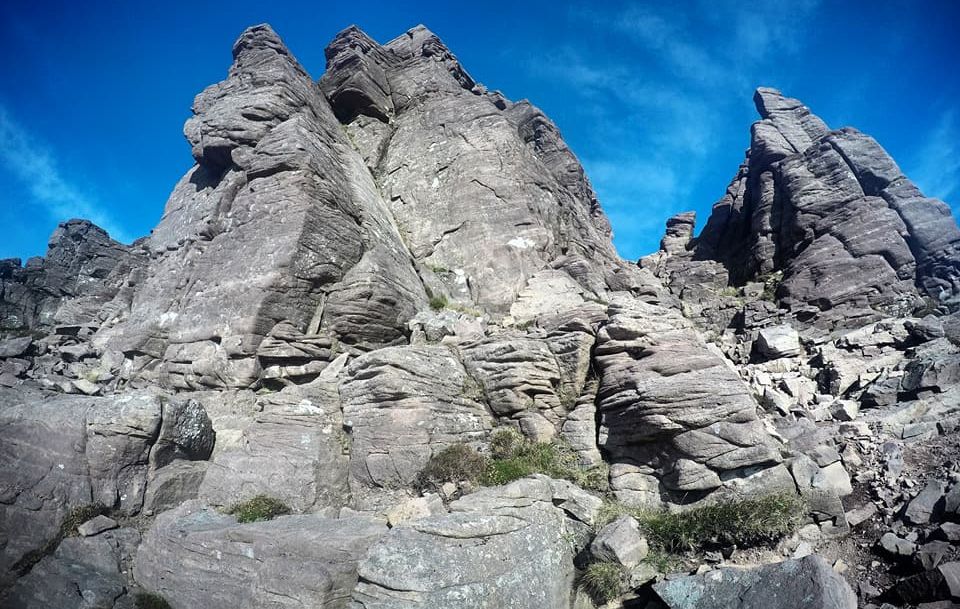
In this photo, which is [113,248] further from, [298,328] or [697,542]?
[697,542]

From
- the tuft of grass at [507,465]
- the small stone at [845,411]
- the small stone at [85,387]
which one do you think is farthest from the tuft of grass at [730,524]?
the small stone at [85,387]

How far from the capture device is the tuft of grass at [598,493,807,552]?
9.05 metres

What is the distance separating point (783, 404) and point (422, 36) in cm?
4237

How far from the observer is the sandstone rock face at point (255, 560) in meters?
8.05

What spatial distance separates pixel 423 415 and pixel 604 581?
6.20 metres

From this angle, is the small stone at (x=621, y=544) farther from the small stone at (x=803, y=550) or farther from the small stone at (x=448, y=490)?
the small stone at (x=448, y=490)

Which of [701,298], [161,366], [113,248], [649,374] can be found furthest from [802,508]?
[113,248]

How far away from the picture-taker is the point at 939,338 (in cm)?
1916

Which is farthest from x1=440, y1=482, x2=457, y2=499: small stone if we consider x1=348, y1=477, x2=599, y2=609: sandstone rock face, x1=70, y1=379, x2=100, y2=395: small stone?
x1=70, y1=379, x2=100, y2=395: small stone

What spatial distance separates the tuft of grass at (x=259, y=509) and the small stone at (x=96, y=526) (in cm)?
245

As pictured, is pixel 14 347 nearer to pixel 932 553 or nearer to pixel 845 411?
pixel 932 553

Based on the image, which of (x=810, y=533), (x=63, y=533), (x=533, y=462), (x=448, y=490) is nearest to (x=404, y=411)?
(x=448, y=490)

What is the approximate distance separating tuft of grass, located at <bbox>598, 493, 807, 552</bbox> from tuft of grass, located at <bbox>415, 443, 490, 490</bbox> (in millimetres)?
4268

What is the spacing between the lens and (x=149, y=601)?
9102 mm
